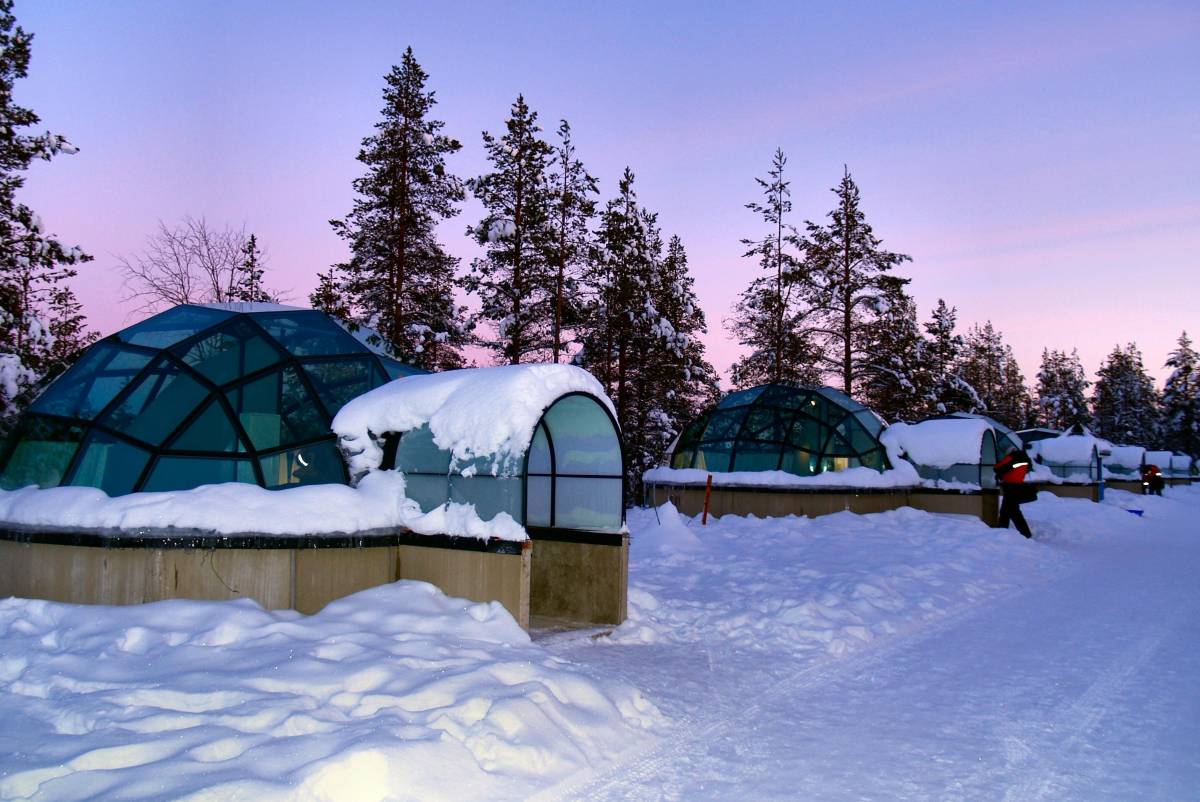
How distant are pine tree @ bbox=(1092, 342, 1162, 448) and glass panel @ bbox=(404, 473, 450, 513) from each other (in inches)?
3530

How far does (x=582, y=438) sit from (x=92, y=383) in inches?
237

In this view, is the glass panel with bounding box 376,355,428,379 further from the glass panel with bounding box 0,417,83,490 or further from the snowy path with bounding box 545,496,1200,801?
the snowy path with bounding box 545,496,1200,801

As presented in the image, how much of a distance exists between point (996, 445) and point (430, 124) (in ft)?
67.2

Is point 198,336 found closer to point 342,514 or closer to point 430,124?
point 342,514

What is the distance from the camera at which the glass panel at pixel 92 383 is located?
352 inches

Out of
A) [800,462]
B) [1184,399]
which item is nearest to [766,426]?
[800,462]

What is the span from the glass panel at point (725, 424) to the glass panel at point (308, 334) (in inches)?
549

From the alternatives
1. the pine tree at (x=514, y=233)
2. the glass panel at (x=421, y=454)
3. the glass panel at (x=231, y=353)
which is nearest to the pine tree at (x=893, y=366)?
the pine tree at (x=514, y=233)

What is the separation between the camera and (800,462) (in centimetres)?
2167

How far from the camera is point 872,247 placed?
33.6 m

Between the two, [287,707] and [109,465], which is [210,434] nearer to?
[109,465]

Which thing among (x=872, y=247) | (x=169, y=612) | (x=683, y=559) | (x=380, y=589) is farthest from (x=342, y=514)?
(x=872, y=247)

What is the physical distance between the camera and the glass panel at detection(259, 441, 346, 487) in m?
8.76

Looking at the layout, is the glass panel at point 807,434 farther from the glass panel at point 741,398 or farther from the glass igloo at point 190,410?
the glass igloo at point 190,410
